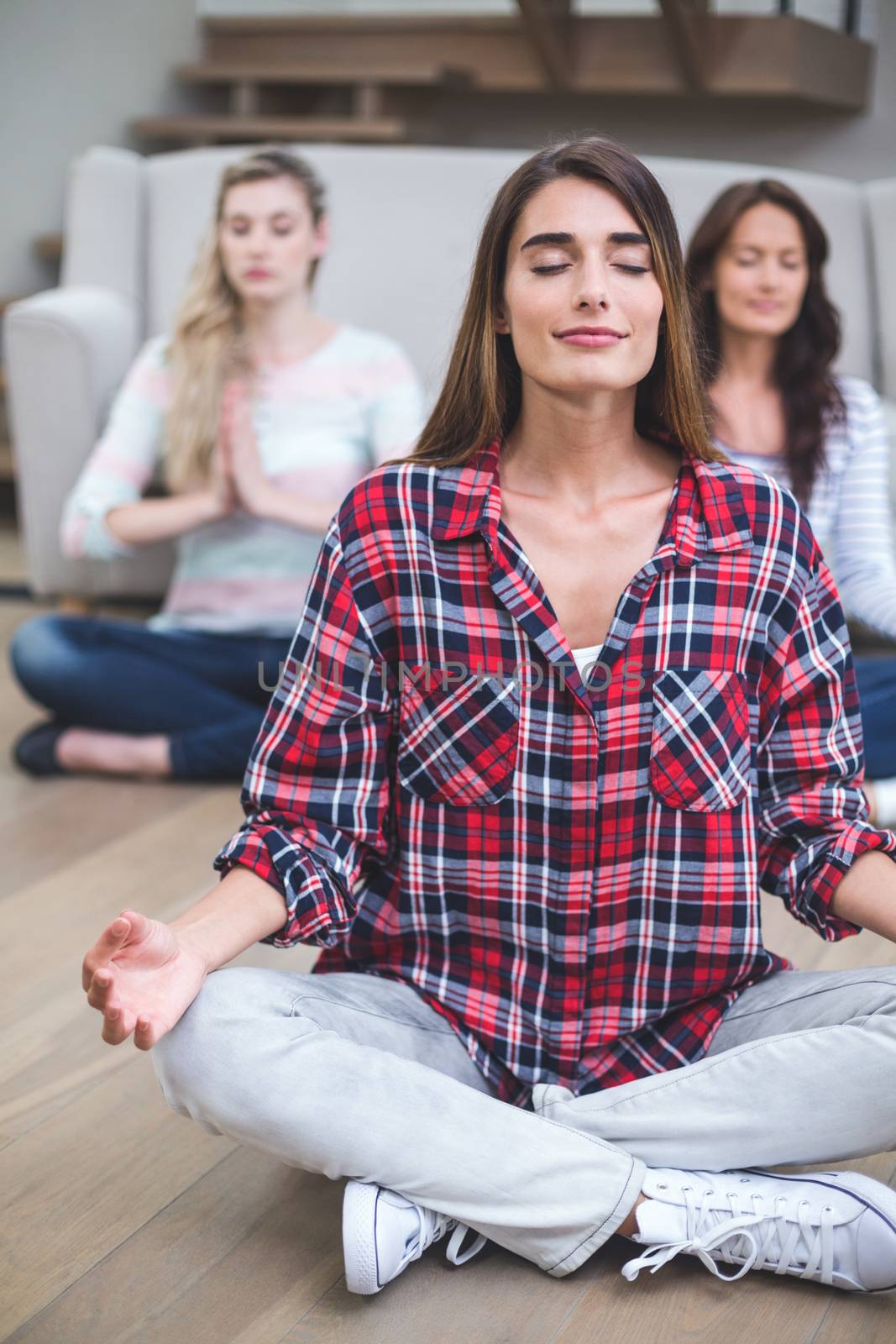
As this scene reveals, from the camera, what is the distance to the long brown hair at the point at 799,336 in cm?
213

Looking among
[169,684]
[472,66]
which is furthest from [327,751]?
[472,66]

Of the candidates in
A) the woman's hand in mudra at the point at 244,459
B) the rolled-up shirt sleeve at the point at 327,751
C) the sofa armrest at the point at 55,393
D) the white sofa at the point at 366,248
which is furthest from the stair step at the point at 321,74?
the rolled-up shirt sleeve at the point at 327,751

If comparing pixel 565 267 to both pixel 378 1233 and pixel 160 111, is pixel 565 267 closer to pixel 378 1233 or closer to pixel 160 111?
pixel 378 1233

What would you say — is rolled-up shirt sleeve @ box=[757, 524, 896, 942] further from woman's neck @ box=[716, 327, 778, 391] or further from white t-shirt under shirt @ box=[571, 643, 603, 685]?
woman's neck @ box=[716, 327, 778, 391]

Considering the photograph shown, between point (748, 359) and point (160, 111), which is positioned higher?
point (160, 111)

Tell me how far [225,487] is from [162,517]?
0.38 ft

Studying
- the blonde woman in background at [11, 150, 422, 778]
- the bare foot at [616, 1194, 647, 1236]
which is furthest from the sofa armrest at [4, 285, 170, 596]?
the bare foot at [616, 1194, 647, 1236]

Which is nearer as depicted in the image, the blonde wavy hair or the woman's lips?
the woman's lips

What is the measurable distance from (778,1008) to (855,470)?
118 cm

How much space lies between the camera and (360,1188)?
43.3 inches

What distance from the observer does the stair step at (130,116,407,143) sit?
4168 mm

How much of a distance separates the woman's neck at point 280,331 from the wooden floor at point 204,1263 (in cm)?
118

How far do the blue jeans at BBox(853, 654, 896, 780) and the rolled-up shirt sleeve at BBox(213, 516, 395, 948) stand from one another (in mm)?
1199

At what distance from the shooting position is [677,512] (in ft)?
3.86
